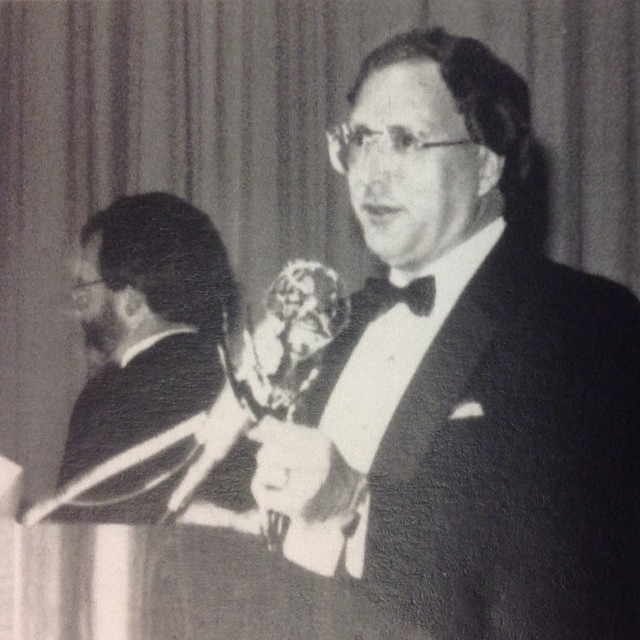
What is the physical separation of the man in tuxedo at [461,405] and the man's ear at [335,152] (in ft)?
0.10

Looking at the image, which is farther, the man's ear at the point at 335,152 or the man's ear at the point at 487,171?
the man's ear at the point at 335,152

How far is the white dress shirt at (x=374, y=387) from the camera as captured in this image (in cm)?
196

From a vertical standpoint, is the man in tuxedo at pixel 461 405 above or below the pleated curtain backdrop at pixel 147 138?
below

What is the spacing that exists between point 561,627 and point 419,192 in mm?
1075

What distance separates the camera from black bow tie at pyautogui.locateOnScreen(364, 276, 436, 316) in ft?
6.42

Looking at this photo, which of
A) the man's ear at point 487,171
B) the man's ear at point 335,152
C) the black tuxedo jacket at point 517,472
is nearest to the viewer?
A: the black tuxedo jacket at point 517,472

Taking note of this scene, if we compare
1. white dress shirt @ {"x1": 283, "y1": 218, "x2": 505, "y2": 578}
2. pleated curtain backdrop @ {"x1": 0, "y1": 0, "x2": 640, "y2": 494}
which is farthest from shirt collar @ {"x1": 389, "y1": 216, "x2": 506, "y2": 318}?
pleated curtain backdrop @ {"x1": 0, "y1": 0, "x2": 640, "y2": 494}

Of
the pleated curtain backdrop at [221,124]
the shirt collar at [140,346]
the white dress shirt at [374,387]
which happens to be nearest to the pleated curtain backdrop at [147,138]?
the pleated curtain backdrop at [221,124]

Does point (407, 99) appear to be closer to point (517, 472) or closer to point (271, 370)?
point (271, 370)

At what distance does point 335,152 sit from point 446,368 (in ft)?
2.06

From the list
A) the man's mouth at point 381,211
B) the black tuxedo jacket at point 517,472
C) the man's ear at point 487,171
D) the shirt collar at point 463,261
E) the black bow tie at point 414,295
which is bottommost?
the black tuxedo jacket at point 517,472

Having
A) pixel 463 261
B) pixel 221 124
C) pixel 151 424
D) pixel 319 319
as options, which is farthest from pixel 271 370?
pixel 221 124

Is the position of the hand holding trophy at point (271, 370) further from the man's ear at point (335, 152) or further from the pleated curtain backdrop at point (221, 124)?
the man's ear at point (335, 152)

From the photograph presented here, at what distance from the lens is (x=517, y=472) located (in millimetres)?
1895
